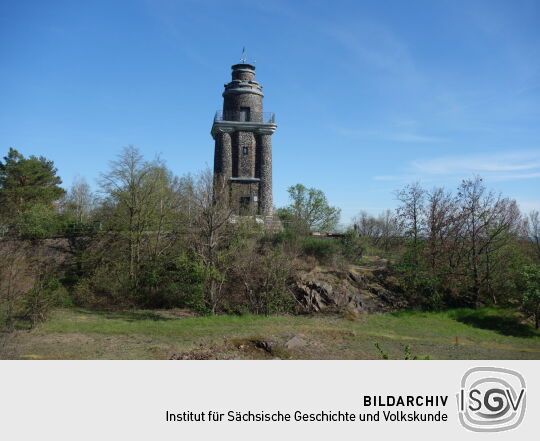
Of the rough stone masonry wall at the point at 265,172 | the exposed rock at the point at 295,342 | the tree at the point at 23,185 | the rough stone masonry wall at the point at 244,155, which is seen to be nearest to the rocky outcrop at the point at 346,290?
the exposed rock at the point at 295,342

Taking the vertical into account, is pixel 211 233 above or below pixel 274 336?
above

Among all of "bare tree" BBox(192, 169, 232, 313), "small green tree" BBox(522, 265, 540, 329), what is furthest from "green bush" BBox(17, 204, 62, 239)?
"small green tree" BBox(522, 265, 540, 329)

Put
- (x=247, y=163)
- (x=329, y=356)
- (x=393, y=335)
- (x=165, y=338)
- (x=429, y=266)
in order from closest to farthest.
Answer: (x=329, y=356), (x=165, y=338), (x=393, y=335), (x=429, y=266), (x=247, y=163)

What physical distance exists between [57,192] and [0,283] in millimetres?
19997

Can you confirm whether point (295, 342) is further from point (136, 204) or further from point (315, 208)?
point (315, 208)

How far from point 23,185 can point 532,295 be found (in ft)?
112

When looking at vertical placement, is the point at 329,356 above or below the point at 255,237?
below

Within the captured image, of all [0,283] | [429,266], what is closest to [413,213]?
[429,266]

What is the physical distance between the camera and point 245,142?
30938 millimetres

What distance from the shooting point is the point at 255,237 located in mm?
21234

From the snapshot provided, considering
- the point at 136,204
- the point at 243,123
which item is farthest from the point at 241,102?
the point at 136,204

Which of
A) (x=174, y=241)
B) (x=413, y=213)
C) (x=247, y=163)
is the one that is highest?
(x=247, y=163)

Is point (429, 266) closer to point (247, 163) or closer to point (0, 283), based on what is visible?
point (247, 163)
